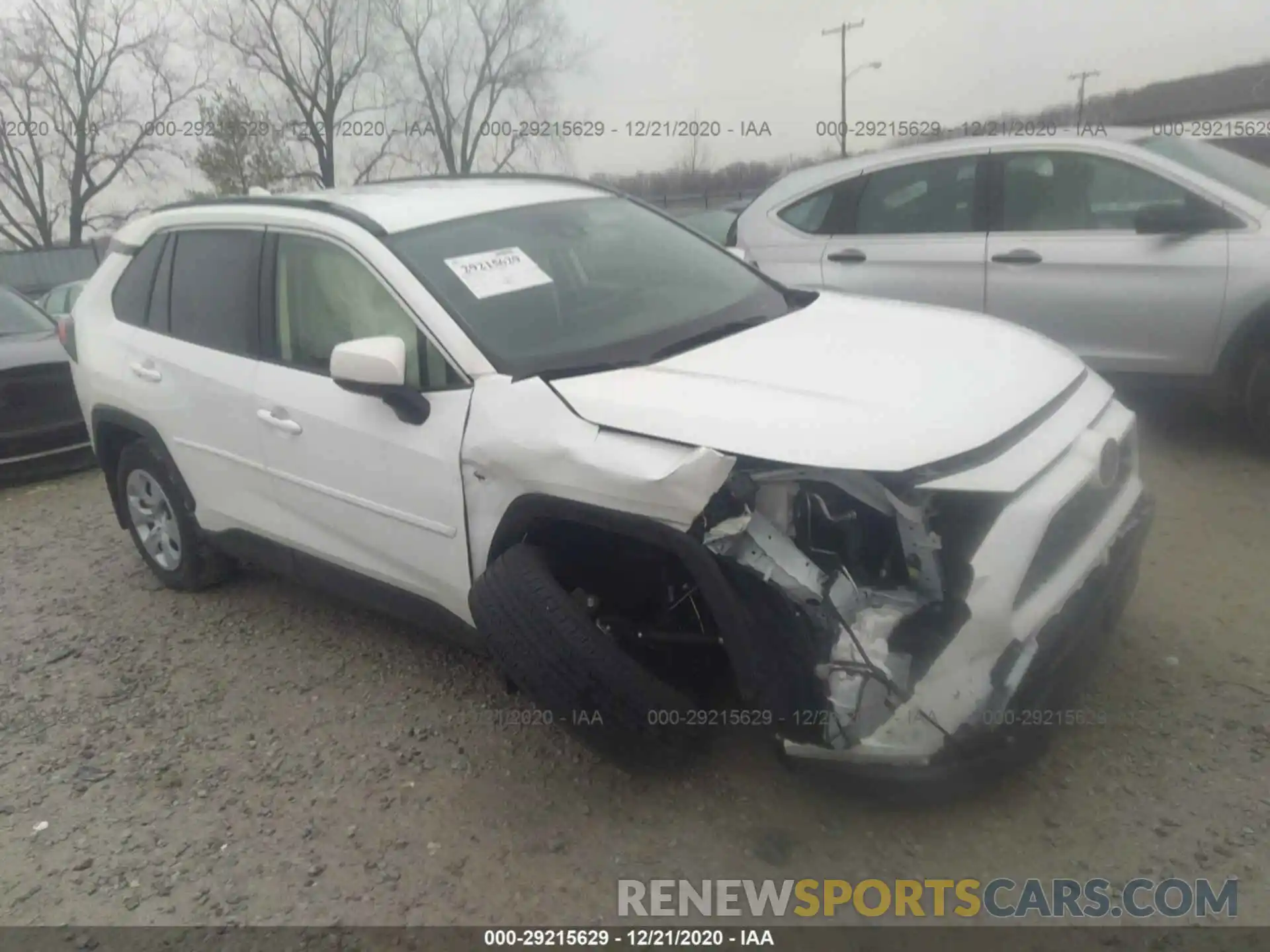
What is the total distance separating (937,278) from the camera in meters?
5.35

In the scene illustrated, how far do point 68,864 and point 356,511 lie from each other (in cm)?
130

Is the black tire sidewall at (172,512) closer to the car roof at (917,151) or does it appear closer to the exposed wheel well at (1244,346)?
the car roof at (917,151)

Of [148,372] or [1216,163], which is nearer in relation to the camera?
[148,372]

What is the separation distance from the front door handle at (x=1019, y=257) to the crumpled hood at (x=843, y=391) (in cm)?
203

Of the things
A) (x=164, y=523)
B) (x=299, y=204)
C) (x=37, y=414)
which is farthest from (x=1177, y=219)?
(x=37, y=414)

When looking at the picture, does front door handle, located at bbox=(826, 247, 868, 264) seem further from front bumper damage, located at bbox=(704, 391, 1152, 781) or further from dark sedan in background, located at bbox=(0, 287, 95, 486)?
dark sedan in background, located at bbox=(0, 287, 95, 486)

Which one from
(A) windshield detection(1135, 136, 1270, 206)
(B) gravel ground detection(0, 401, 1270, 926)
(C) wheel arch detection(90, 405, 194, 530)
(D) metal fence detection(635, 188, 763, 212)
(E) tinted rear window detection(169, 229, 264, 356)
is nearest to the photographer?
(B) gravel ground detection(0, 401, 1270, 926)

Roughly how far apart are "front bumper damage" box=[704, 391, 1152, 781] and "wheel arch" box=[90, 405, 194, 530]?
2.80 m

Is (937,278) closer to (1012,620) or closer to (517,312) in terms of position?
(517,312)

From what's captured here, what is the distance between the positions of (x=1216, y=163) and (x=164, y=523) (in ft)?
17.9

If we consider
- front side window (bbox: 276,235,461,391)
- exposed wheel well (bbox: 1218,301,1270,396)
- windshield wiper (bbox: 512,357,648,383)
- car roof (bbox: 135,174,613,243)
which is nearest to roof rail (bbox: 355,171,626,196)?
car roof (bbox: 135,174,613,243)

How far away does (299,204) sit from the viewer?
3629 millimetres

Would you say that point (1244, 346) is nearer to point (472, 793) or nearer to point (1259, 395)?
point (1259, 395)

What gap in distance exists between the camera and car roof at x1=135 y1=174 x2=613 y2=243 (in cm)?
340
